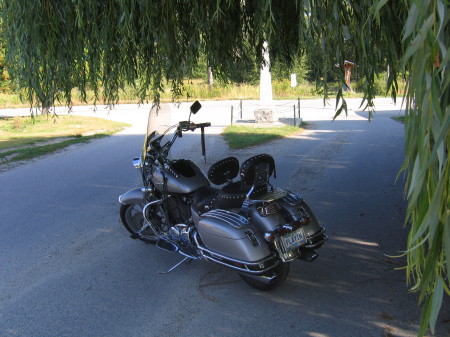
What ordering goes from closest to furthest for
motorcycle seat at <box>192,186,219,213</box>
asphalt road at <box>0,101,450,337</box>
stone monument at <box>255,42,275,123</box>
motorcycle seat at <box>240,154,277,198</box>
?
1. asphalt road at <box>0,101,450,337</box>
2. motorcycle seat at <box>240,154,277,198</box>
3. motorcycle seat at <box>192,186,219,213</box>
4. stone monument at <box>255,42,275,123</box>

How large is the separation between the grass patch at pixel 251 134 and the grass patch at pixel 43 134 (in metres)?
5.12

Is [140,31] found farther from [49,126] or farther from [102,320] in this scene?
[49,126]

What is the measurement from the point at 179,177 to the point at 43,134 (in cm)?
1494

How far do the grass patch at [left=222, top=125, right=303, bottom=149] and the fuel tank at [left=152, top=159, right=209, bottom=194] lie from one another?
850cm

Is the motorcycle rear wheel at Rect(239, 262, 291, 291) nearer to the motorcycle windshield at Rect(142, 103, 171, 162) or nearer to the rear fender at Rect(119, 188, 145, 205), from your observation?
the rear fender at Rect(119, 188, 145, 205)

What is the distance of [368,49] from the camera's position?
3.20 m

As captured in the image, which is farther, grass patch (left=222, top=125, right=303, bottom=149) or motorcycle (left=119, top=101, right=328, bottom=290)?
grass patch (left=222, top=125, right=303, bottom=149)

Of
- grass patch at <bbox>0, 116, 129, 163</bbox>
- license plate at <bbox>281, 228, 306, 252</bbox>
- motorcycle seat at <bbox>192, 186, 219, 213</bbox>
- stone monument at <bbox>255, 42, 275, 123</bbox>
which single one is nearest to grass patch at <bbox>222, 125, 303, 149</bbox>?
stone monument at <bbox>255, 42, 275, 123</bbox>

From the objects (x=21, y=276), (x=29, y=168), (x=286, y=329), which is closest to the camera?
(x=286, y=329)

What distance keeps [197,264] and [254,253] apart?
51.1 inches

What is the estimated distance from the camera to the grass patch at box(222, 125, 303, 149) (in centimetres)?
1441

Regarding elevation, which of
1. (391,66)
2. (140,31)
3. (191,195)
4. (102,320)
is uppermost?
(140,31)

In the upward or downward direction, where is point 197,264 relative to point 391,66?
downward

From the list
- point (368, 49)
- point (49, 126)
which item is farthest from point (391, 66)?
point (49, 126)
